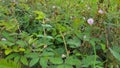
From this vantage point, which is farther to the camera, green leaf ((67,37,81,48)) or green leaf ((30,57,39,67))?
green leaf ((67,37,81,48))

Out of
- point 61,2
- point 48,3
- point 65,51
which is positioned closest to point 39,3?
point 48,3

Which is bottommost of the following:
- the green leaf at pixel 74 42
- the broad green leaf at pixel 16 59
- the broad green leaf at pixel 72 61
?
the broad green leaf at pixel 72 61

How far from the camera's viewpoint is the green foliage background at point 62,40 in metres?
1.40

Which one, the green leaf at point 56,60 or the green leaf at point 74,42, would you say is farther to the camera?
the green leaf at point 74,42

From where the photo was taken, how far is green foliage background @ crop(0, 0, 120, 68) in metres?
1.40

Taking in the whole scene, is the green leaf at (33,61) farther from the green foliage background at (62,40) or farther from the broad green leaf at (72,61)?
the broad green leaf at (72,61)

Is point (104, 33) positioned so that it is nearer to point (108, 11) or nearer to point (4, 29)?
point (108, 11)

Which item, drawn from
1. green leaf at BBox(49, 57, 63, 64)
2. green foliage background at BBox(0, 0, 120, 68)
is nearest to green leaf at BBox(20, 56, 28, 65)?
green foliage background at BBox(0, 0, 120, 68)

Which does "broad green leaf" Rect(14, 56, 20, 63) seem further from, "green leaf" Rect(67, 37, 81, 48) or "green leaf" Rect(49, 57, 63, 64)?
"green leaf" Rect(67, 37, 81, 48)

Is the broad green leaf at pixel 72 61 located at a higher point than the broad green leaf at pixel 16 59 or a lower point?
lower

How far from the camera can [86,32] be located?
Answer: 162 centimetres

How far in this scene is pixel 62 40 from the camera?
1562mm

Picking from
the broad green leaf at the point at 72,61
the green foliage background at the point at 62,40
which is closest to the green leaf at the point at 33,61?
the green foliage background at the point at 62,40

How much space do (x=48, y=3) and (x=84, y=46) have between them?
2.41 ft
